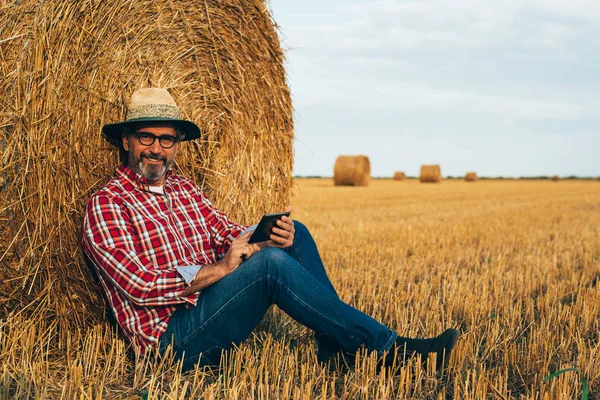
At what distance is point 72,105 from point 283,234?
4.62 feet

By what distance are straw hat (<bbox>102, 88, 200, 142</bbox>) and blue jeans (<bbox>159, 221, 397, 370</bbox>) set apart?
3.51 feet

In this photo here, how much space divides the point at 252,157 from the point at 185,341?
6.81 ft

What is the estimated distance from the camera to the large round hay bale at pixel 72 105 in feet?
9.99

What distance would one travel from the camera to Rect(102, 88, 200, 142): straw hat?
329cm

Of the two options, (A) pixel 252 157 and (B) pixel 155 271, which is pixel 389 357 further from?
(A) pixel 252 157

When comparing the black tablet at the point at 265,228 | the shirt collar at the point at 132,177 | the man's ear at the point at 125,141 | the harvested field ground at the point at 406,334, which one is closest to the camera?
the harvested field ground at the point at 406,334

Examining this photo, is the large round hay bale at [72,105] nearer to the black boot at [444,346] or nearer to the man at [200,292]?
the man at [200,292]

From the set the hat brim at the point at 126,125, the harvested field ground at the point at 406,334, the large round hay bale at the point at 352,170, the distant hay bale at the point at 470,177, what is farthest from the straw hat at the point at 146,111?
the distant hay bale at the point at 470,177

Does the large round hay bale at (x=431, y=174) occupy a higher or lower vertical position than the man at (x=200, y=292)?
higher

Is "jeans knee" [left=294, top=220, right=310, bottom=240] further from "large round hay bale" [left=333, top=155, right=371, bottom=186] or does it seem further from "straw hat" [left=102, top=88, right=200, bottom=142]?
"large round hay bale" [left=333, top=155, right=371, bottom=186]

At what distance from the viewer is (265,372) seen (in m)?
2.82

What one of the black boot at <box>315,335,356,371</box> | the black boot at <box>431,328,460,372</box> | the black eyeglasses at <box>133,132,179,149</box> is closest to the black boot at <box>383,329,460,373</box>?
the black boot at <box>431,328,460,372</box>

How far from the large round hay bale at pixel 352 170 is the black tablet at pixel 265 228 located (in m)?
20.5

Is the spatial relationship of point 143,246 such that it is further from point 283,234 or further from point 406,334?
point 406,334
